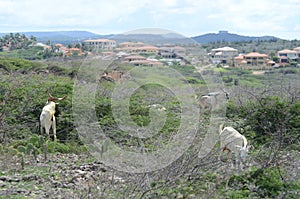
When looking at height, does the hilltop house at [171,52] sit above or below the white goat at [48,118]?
above

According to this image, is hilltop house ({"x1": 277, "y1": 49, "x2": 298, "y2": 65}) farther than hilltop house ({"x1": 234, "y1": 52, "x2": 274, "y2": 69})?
Yes

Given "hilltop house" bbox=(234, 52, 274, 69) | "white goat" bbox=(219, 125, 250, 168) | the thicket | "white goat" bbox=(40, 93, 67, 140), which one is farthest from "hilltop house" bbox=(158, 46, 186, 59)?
"hilltop house" bbox=(234, 52, 274, 69)

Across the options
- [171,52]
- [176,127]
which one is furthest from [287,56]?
[176,127]

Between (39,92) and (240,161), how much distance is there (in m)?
5.45

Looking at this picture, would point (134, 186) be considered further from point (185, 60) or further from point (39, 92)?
point (39, 92)

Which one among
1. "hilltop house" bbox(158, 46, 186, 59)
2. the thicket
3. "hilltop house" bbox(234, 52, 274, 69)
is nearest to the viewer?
the thicket

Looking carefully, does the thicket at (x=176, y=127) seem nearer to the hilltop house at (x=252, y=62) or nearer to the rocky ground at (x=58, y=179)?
the rocky ground at (x=58, y=179)

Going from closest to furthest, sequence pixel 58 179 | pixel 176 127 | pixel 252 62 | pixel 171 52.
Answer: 1. pixel 58 179
2. pixel 176 127
3. pixel 171 52
4. pixel 252 62

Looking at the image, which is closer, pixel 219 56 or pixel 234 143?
pixel 234 143

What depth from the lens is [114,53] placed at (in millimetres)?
9344

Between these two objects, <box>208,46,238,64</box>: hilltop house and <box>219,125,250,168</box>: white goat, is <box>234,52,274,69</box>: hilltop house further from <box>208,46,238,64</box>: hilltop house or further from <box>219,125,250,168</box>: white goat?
<box>219,125,250,168</box>: white goat

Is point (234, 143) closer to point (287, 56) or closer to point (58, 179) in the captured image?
point (58, 179)

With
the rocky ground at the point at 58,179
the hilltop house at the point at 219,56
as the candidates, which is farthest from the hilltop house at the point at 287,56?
the rocky ground at the point at 58,179

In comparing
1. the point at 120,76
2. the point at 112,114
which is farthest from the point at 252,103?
the point at 120,76
